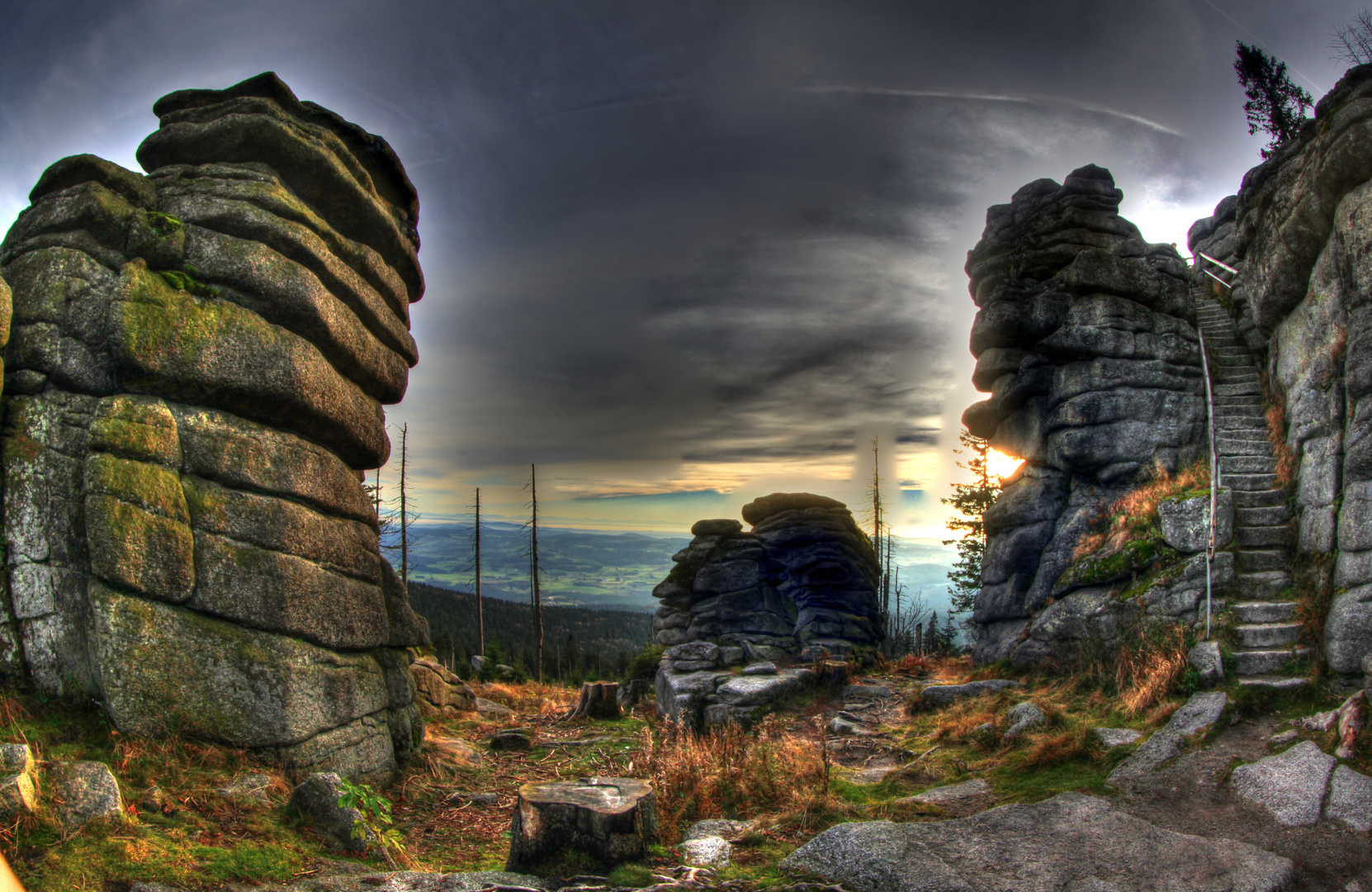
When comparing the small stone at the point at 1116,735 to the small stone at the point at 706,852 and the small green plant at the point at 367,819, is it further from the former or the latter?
the small green plant at the point at 367,819

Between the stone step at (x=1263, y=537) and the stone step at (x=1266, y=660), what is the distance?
257cm

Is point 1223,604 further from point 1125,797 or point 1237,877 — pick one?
point 1237,877

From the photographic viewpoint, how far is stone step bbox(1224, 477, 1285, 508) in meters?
12.0

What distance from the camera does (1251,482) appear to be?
12.6 metres

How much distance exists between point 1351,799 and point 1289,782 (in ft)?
1.79

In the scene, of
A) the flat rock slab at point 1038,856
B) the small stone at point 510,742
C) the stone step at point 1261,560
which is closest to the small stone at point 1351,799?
the flat rock slab at point 1038,856

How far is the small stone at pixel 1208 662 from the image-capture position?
9.33 metres

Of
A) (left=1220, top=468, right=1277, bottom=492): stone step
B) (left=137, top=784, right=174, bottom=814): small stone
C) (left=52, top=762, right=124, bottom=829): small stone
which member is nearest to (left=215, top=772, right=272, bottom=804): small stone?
(left=137, top=784, right=174, bottom=814): small stone

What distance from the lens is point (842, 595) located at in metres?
24.9

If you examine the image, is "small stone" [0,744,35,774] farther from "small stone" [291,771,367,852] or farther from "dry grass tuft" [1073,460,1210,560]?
"dry grass tuft" [1073,460,1210,560]

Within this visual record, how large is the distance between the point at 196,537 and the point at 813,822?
320 inches

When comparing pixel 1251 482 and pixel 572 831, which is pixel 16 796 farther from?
pixel 1251 482

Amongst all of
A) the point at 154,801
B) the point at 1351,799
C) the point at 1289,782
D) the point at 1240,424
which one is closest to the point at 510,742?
the point at 154,801

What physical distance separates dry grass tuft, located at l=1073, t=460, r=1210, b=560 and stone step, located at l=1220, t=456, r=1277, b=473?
0.35 meters
